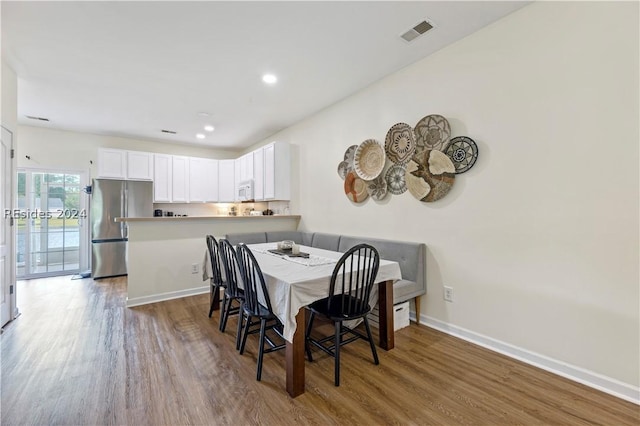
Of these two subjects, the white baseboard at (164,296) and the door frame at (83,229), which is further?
the door frame at (83,229)

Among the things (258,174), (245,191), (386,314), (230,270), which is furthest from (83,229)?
(386,314)

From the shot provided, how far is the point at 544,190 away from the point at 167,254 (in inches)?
164

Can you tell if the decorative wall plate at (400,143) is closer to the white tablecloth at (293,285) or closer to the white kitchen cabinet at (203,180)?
the white tablecloth at (293,285)

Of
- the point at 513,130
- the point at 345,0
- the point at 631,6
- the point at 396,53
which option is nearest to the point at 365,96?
the point at 396,53

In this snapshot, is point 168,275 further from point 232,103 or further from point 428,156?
point 428,156

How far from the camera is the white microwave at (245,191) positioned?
5543mm

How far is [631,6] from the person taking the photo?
179cm

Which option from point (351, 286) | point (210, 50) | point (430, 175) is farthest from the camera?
point (430, 175)

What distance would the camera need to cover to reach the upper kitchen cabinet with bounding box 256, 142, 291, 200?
488 cm

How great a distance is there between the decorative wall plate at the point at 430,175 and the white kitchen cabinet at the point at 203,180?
4701mm

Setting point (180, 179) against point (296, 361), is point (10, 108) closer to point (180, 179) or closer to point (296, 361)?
point (180, 179)

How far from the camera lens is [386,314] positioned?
246 cm

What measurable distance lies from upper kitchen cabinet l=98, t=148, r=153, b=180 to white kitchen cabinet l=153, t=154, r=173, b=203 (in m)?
0.09

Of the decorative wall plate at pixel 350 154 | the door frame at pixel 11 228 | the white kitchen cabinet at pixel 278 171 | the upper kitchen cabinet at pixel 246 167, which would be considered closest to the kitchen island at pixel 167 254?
the white kitchen cabinet at pixel 278 171
